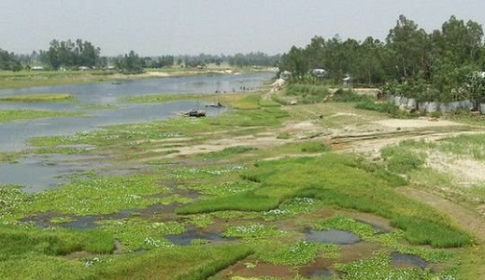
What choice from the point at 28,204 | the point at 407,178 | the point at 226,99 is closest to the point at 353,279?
the point at 407,178

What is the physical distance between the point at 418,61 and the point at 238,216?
284ft

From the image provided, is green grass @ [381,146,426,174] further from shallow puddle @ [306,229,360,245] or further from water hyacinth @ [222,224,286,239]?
water hyacinth @ [222,224,286,239]

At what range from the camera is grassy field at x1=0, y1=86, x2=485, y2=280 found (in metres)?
28.2

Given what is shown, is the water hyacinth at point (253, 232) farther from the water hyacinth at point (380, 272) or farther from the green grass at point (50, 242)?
the green grass at point (50, 242)

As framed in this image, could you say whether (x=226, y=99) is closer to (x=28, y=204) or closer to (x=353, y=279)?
(x=28, y=204)

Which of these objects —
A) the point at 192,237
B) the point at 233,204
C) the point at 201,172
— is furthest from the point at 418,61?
the point at 192,237

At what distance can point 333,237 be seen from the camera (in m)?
34.2

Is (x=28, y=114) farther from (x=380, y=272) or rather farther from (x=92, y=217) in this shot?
(x=380, y=272)

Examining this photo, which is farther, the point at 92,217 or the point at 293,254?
the point at 92,217

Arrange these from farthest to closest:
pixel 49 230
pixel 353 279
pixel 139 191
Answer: pixel 139 191
pixel 49 230
pixel 353 279

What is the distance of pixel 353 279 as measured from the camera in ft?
88.3

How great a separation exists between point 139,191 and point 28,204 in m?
8.66

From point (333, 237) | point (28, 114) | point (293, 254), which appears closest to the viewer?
point (293, 254)

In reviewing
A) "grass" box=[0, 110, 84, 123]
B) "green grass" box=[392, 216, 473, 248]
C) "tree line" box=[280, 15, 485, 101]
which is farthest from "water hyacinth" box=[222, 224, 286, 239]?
"grass" box=[0, 110, 84, 123]
